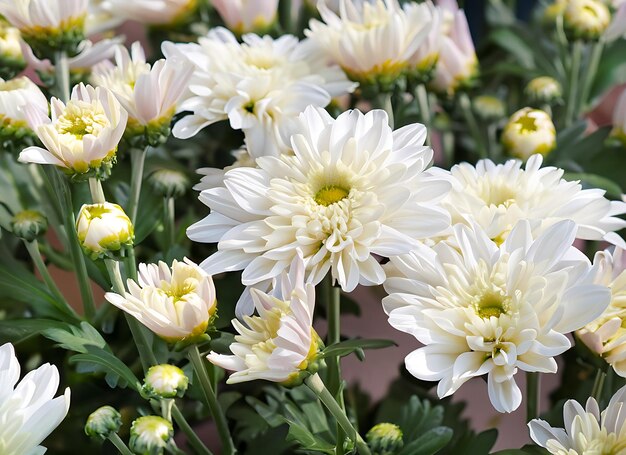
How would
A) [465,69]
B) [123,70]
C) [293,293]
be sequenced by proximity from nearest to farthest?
[293,293] → [123,70] → [465,69]

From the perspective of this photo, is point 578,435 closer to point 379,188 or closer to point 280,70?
point 379,188

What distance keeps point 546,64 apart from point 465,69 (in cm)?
11

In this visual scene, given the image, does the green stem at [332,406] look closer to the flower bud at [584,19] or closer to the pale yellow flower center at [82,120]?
the pale yellow flower center at [82,120]

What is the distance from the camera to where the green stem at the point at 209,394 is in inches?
13.8

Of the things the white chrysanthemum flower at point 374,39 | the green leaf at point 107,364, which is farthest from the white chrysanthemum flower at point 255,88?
the green leaf at point 107,364

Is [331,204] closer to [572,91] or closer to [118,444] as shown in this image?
[118,444]

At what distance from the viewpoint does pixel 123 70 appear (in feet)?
1.43

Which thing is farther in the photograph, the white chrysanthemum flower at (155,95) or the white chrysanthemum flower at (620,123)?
the white chrysanthemum flower at (620,123)

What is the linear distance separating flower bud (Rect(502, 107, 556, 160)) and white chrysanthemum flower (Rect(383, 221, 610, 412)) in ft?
0.45

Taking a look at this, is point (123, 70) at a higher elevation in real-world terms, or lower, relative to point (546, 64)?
higher

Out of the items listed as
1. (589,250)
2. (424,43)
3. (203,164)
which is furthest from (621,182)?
(203,164)

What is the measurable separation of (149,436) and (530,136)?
28cm

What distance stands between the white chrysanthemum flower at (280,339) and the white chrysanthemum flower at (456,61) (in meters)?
0.27

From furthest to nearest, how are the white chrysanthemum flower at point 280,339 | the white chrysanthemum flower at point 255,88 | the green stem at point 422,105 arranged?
the green stem at point 422,105, the white chrysanthemum flower at point 255,88, the white chrysanthemum flower at point 280,339
